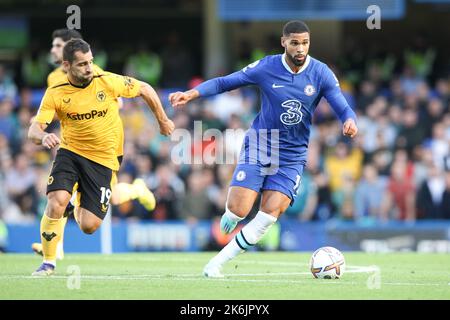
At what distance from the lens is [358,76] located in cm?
2375

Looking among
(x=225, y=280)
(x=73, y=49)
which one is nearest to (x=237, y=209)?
(x=225, y=280)

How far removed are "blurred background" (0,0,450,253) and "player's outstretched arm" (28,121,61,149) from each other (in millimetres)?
6176

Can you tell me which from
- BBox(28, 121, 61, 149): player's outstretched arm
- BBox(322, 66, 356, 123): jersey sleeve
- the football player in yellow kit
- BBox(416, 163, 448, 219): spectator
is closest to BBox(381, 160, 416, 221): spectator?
BBox(416, 163, 448, 219): spectator

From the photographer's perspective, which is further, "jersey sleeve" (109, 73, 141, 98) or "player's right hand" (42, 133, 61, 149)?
"jersey sleeve" (109, 73, 141, 98)

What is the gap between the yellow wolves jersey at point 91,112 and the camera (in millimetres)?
11094

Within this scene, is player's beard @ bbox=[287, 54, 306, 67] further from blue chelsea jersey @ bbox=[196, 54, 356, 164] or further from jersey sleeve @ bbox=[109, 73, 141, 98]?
jersey sleeve @ bbox=[109, 73, 141, 98]

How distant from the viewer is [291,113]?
36.4 feet

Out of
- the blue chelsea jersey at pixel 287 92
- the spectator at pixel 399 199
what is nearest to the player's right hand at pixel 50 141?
the blue chelsea jersey at pixel 287 92

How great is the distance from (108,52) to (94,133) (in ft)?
54.4

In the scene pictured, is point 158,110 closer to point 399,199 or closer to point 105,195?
point 105,195

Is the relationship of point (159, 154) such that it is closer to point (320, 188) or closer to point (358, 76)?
point (320, 188)

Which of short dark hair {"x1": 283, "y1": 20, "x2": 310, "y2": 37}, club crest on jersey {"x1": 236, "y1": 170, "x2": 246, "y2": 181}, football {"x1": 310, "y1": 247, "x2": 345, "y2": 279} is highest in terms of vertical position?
short dark hair {"x1": 283, "y1": 20, "x2": 310, "y2": 37}

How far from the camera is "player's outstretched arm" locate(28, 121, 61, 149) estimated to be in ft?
33.5
